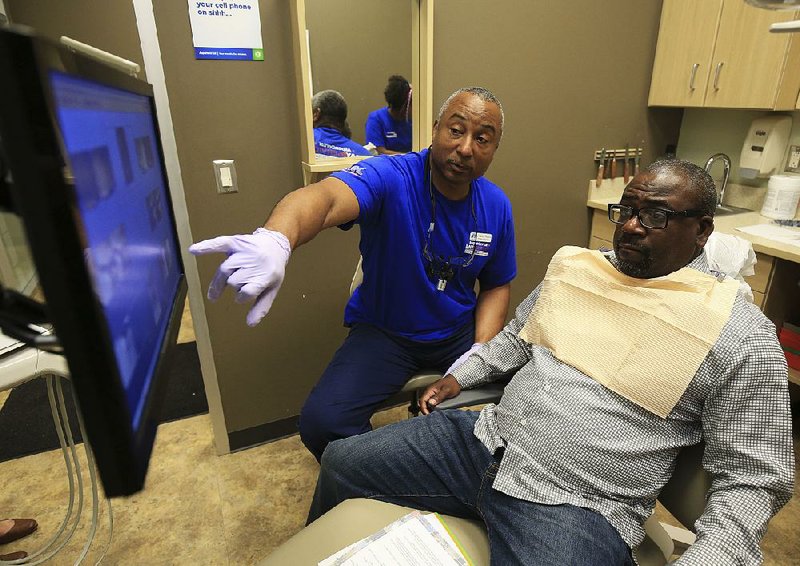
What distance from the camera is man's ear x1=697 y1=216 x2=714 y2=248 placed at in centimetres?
111

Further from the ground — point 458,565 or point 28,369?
point 28,369

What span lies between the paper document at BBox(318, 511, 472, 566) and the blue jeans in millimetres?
86

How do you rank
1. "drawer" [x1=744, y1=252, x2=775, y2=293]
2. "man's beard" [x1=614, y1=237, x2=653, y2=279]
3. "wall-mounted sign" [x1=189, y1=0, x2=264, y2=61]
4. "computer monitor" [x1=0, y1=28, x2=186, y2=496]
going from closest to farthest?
1. "computer monitor" [x1=0, y1=28, x2=186, y2=496]
2. "man's beard" [x1=614, y1=237, x2=653, y2=279]
3. "wall-mounted sign" [x1=189, y1=0, x2=264, y2=61]
4. "drawer" [x1=744, y1=252, x2=775, y2=293]

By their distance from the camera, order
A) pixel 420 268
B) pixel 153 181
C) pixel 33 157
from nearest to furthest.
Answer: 1. pixel 33 157
2. pixel 153 181
3. pixel 420 268

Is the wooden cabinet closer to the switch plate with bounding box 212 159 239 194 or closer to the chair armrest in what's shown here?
the chair armrest

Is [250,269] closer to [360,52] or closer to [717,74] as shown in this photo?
[360,52]

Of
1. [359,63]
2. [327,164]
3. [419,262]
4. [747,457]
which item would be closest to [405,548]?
[747,457]

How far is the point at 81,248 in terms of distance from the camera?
371 millimetres

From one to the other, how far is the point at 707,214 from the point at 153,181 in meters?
1.17

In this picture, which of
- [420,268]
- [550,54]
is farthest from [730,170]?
[420,268]

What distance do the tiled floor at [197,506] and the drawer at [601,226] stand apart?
1173 millimetres

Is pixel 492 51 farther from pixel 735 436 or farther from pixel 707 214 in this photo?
pixel 735 436

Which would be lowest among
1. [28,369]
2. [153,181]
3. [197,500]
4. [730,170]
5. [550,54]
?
[197,500]

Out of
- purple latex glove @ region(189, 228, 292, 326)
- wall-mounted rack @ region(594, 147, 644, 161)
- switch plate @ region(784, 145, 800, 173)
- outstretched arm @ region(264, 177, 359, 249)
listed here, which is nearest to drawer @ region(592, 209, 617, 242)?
wall-mounted rack @ region(594, 147, 644, 161)
